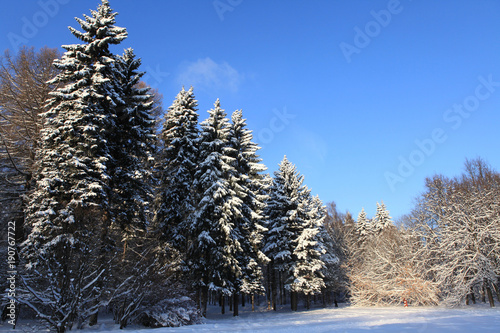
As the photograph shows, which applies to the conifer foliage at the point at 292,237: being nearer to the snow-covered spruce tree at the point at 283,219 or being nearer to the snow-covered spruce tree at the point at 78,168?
the snow-covered spruce tree at the point at 283,219

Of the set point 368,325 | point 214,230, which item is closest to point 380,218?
point 214,230

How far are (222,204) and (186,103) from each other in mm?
8819

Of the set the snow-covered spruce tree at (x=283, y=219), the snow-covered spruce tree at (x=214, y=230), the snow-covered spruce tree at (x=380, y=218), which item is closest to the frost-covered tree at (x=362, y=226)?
the snow-covered spruce tree at (x=380, y=218)

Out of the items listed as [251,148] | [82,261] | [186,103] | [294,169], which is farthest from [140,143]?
[294,169]

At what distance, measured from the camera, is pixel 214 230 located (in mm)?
21531

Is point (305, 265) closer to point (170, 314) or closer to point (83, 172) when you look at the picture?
point (170, 314)

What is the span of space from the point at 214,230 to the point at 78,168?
9866 millimetres

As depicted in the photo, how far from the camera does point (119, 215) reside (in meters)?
17.5

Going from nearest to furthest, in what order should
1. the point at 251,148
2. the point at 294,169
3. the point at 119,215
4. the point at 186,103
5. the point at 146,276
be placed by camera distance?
1. the point at 146,276
2. the point at 119,215
3. the point at 186,103
4. the point at 251,148
5. the point at 294,169

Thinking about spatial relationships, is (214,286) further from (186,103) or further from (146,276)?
(186,103)

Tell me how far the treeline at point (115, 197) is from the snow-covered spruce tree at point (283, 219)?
324mm

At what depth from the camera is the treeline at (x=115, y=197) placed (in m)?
12.5

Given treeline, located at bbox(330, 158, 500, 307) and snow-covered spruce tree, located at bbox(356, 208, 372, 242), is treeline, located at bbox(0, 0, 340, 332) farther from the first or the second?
snow-covered spruce tree, located at bbox(356, 208, 372, 242)

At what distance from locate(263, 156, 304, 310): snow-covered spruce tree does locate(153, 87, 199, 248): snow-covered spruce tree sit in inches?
370
